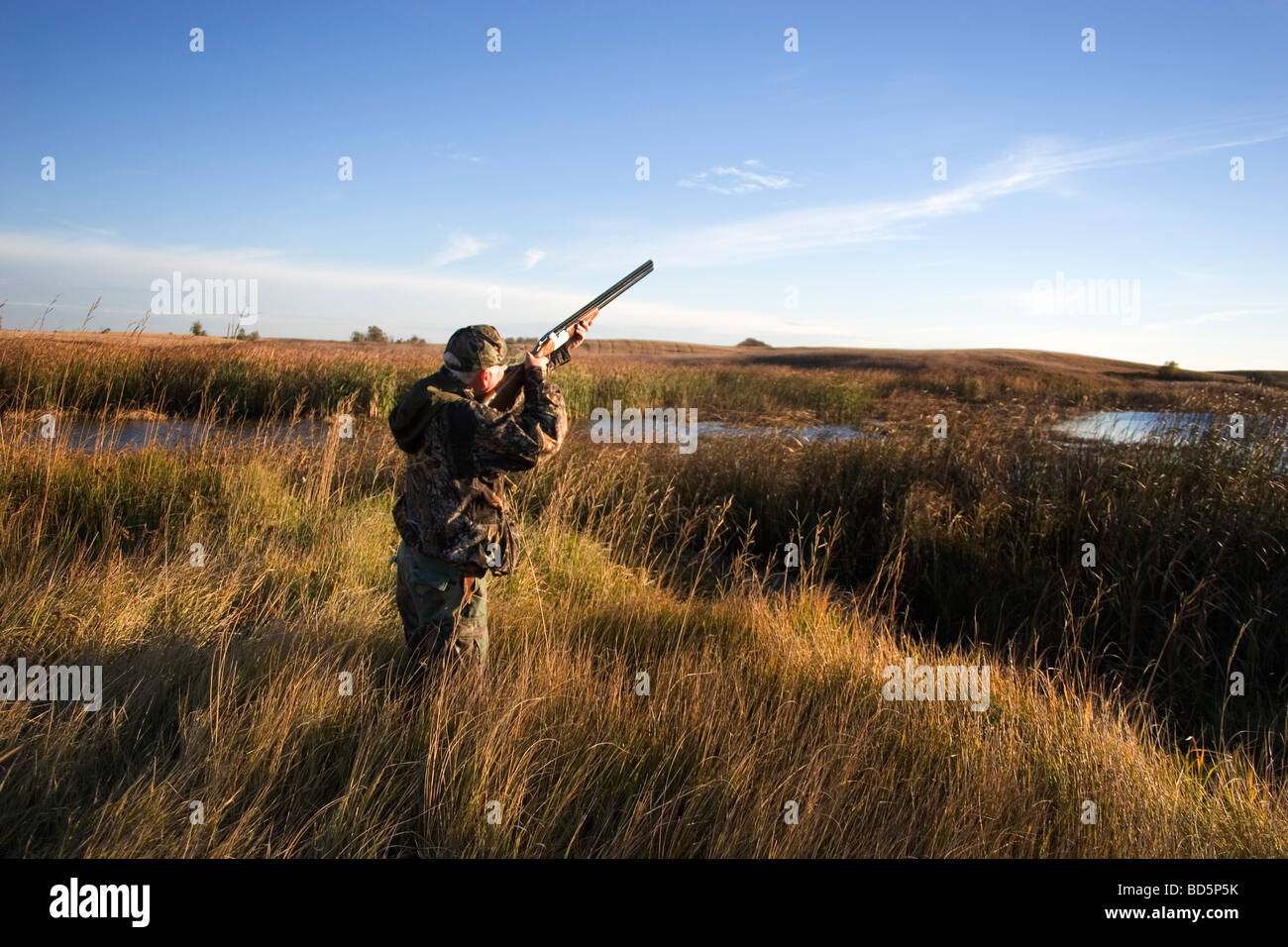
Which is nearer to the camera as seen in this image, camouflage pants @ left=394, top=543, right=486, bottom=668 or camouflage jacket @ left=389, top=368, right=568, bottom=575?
camouflage jacket @ left=389, top=368, right=568, bottom=575

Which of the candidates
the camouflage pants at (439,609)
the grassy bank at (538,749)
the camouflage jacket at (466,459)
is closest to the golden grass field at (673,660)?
the grassy bank at (538,749)

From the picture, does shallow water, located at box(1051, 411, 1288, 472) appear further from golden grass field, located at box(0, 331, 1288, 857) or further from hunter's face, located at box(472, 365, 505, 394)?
hunter's face, located at box(472, 365, 505, 394)

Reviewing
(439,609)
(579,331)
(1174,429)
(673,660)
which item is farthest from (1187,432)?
(439,609)

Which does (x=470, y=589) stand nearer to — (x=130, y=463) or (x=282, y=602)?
(x=282, y=602)

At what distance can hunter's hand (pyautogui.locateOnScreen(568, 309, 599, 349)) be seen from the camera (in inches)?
147

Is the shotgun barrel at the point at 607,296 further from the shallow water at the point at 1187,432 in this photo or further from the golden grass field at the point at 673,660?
the shallow water at the point at 1187,432

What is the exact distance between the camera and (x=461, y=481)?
330cm

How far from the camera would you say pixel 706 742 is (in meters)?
3.24

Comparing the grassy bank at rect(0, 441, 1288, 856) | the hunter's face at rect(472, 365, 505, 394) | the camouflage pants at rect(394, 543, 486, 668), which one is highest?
the hunter's face at rect(472, 365, 505, 394)

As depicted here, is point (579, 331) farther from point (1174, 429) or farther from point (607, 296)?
point (1174, 429)

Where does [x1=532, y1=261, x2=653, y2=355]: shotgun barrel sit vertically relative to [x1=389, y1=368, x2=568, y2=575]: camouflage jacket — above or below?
above

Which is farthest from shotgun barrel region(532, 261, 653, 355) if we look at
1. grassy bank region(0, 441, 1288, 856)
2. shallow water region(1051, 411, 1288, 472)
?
shallow water region(1051, 411, 1288, 472)

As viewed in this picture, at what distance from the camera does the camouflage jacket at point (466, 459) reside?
318 centimetres

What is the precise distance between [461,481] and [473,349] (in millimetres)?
592
